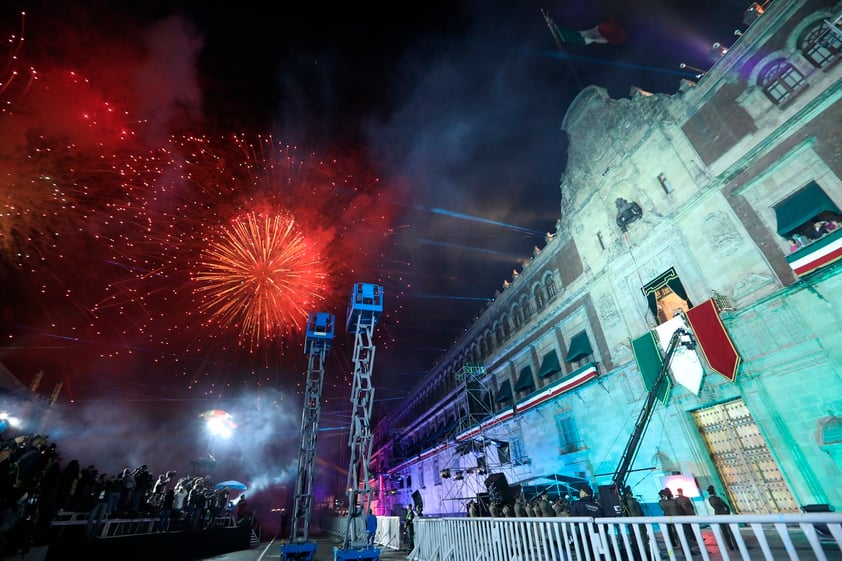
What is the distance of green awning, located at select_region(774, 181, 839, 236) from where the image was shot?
34.8 ft

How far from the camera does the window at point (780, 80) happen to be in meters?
11.9

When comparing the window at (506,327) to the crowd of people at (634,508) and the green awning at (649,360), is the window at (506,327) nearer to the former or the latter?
the green awning at (649,360)

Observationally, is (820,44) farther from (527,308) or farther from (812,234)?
(527,308)

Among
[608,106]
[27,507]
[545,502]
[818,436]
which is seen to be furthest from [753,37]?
[27,507]

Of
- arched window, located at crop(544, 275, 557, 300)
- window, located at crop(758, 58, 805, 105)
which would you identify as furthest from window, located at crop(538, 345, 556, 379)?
window, located at crop(758, 58, 805, 105)

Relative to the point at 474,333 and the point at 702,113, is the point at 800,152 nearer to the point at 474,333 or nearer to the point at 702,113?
the point at 702,113

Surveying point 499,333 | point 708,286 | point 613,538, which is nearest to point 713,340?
point 708,286

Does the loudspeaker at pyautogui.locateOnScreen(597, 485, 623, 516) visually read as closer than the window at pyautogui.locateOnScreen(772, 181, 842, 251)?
Yes

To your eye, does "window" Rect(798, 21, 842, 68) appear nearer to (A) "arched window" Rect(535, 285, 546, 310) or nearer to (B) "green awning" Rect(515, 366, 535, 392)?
(A) "arched window" Rect(535, 285, 546, 310)

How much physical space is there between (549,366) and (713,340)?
29.4ft

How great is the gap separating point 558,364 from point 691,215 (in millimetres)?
10288

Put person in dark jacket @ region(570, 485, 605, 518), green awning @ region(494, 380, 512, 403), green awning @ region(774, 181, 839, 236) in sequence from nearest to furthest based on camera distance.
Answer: person in dark jacket @ region(570, 485, 605, 518)
green awning @ region(774, 181, 839, 236)
green awning @ region(494, 380, 512, 403)

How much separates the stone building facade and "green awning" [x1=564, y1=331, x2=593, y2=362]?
0.42ft

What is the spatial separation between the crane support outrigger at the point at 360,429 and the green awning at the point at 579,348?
1139 cm
